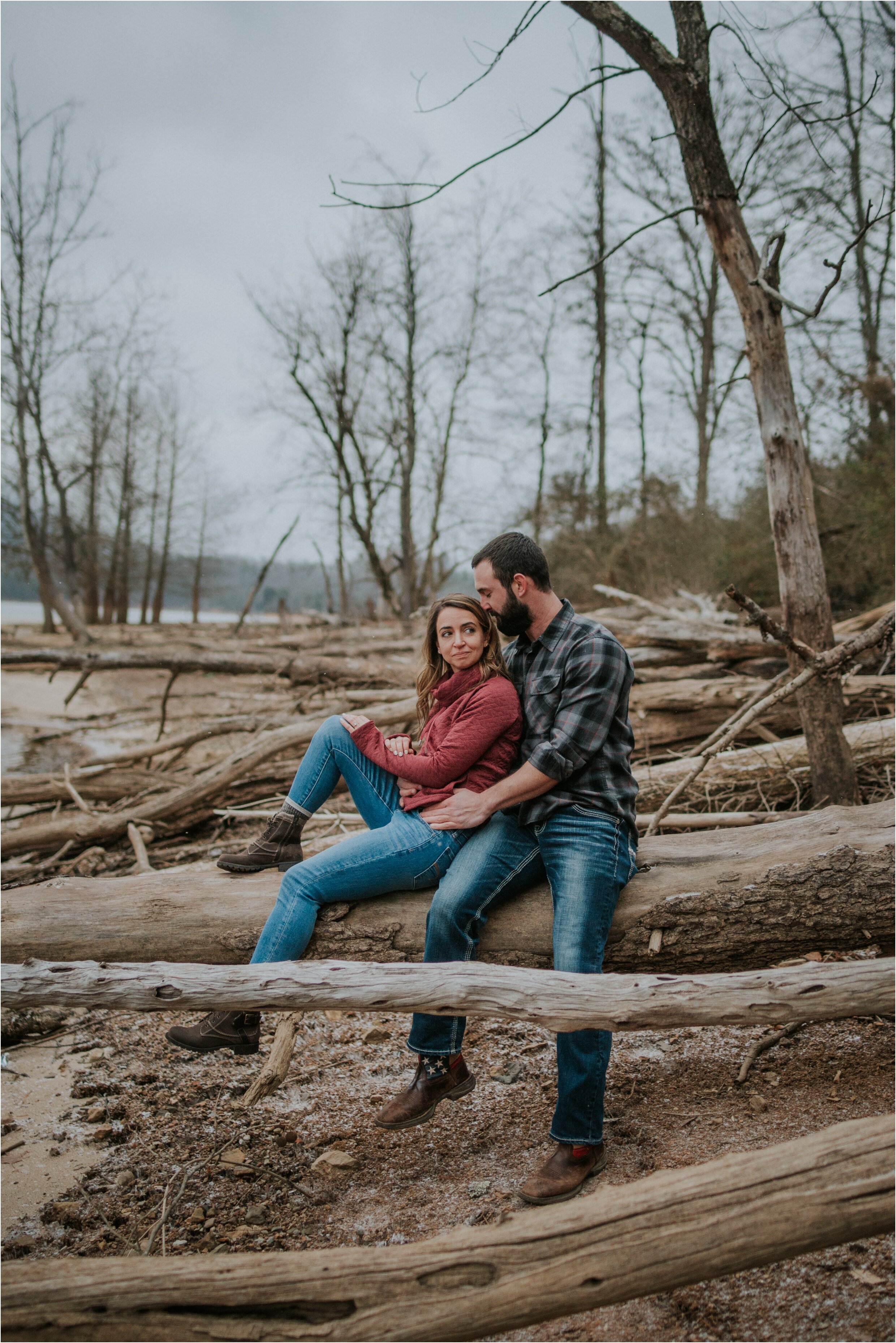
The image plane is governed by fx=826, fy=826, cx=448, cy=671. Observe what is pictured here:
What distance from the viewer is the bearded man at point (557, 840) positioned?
8.67 ft

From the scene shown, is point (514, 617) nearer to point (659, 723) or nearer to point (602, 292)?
point (659, 723)

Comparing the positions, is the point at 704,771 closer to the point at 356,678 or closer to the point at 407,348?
the point at 356,678

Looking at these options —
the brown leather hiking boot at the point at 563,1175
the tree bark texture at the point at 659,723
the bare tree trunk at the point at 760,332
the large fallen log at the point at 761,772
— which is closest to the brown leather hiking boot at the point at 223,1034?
the brown leather hiking boot at the point at 563,1175

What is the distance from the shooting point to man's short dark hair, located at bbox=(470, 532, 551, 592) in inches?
120

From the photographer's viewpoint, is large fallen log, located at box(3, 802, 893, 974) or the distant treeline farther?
the distant treeline

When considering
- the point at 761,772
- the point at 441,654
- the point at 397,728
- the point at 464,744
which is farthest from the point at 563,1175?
the point at 397,728

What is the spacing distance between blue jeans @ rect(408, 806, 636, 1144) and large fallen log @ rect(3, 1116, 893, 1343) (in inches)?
28.7

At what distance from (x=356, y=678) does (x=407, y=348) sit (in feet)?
53.1

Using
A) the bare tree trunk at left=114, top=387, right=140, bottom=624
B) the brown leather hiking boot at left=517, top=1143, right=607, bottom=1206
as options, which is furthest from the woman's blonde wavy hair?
the bare tree trunk at left=114, top=387, right=140, bottom=624

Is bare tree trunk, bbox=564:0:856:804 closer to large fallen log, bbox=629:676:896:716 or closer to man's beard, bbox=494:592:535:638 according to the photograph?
large fallen log, bbox=629:676:896:716

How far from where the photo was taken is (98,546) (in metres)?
30.1

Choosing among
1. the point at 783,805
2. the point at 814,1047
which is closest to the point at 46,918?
the point at 814,1047

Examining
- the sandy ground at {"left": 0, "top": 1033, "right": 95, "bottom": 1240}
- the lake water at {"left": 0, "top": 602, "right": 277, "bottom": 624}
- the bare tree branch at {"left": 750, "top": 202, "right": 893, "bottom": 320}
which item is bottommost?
the sandy ground at {"left": 0, "top": 1033, "right": 95, "bottom": 1240}

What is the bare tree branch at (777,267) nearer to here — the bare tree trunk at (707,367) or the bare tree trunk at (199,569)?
the bare tree trunk at (707,367)
